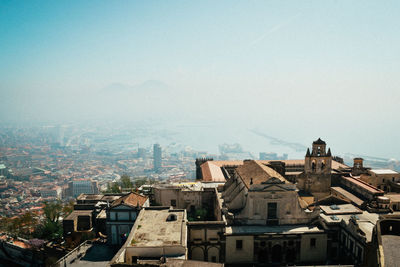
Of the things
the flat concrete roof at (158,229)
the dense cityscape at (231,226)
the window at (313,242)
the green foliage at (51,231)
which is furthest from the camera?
the green foliage at (51,231)

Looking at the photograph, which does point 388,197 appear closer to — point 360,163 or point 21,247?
point 360,163

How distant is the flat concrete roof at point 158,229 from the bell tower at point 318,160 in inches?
762

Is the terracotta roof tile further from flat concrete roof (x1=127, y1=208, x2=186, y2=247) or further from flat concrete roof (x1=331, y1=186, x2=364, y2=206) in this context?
flat concrete roof (x1=331, y1=186, x2=364, y2=206)

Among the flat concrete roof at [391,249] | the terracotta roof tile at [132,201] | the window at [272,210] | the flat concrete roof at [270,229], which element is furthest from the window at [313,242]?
the terracotta roof tile at [132,201]

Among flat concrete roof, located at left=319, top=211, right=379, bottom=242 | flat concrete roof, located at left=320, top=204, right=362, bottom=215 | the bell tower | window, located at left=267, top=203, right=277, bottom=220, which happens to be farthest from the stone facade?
window, located at left=267, top=203, right=277, bottom=220

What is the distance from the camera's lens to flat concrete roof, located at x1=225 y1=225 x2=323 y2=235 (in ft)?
107

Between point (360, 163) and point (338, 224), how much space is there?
2391 centimetres

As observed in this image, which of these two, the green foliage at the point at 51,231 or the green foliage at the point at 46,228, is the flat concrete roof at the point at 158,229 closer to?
the green foliage at the point at 51,231

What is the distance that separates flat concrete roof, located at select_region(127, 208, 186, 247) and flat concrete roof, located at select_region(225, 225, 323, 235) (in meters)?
5.72

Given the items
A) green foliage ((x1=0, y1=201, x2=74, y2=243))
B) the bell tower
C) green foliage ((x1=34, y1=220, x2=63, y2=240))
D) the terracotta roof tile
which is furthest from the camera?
the bell tower

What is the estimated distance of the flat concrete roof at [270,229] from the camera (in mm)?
32531

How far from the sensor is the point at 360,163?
2058 inches

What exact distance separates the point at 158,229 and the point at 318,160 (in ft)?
80.9

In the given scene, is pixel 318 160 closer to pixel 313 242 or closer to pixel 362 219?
pixel 362 219
